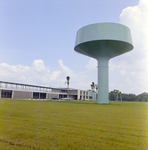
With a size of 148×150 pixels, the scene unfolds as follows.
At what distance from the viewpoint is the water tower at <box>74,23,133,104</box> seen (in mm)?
24375

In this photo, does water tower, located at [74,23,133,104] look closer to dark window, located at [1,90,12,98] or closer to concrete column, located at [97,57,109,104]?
concrete column, located at [97,57,109,104]

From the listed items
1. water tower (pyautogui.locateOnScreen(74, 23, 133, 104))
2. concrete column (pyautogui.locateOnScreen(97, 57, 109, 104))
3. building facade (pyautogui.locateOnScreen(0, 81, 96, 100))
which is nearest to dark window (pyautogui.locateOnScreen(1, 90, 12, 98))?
building facade (pyautogui.locateOnScreen(0, 81, 96, 100))

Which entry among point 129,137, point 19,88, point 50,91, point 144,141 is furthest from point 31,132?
point 50,91

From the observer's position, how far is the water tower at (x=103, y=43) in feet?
80.0

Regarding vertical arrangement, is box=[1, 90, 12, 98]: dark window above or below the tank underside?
below

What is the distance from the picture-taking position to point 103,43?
2495 cm

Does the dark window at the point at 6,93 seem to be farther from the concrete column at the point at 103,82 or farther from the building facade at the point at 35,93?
the concrete column at the point at 103,82

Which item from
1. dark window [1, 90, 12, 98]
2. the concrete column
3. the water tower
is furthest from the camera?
dark window [1, 90, 12, 98]

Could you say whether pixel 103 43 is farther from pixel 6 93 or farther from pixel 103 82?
pixel 6 93

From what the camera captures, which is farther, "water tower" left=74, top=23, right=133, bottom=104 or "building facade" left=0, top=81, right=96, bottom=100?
"building facade" left=0, top=81, right=96, bottom=100

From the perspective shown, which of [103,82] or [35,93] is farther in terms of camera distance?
[35,93]

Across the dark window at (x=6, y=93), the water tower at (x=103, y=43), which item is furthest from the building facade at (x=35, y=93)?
the water tower at (x=103, y=43)

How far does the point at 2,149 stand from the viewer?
3.97 meters

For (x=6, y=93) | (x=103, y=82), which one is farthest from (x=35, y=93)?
(x=103, y=82)
